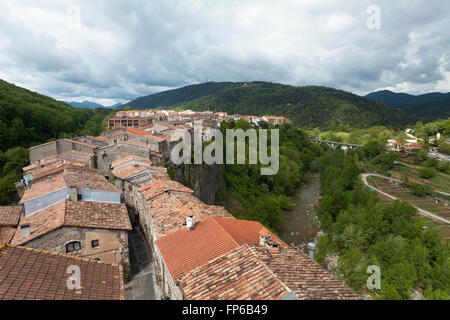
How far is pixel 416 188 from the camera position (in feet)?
147

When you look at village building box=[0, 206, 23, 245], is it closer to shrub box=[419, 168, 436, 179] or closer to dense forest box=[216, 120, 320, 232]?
dense forest box=[216, 120, 320, 232]

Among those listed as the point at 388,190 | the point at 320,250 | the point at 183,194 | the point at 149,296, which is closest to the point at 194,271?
the point at 149,296

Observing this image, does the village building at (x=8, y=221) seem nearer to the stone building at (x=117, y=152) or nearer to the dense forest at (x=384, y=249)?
the stone building at (x=117, y=152)

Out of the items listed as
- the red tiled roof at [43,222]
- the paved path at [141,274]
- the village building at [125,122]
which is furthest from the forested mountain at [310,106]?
the red tiled roof at [43,222]

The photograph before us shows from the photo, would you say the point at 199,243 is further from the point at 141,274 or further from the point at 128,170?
the point at 128,170

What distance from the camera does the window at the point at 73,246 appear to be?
37.6 feet

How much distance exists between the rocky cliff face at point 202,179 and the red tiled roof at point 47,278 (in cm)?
1850

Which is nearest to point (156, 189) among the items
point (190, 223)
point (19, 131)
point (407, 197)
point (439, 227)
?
point (190, 223)

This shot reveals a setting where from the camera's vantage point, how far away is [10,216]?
13.3 meters

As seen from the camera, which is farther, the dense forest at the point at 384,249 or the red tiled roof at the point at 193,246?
the dense forest at the point at 384,249

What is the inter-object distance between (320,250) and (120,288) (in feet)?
67.0

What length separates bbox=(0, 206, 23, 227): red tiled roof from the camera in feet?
42.2

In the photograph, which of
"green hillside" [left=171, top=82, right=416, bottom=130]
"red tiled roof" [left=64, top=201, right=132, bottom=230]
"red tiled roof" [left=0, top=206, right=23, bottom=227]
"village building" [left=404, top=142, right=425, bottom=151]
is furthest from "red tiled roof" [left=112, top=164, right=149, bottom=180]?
"green hillside" [left=171, top=82, right=416, bottom=130]
